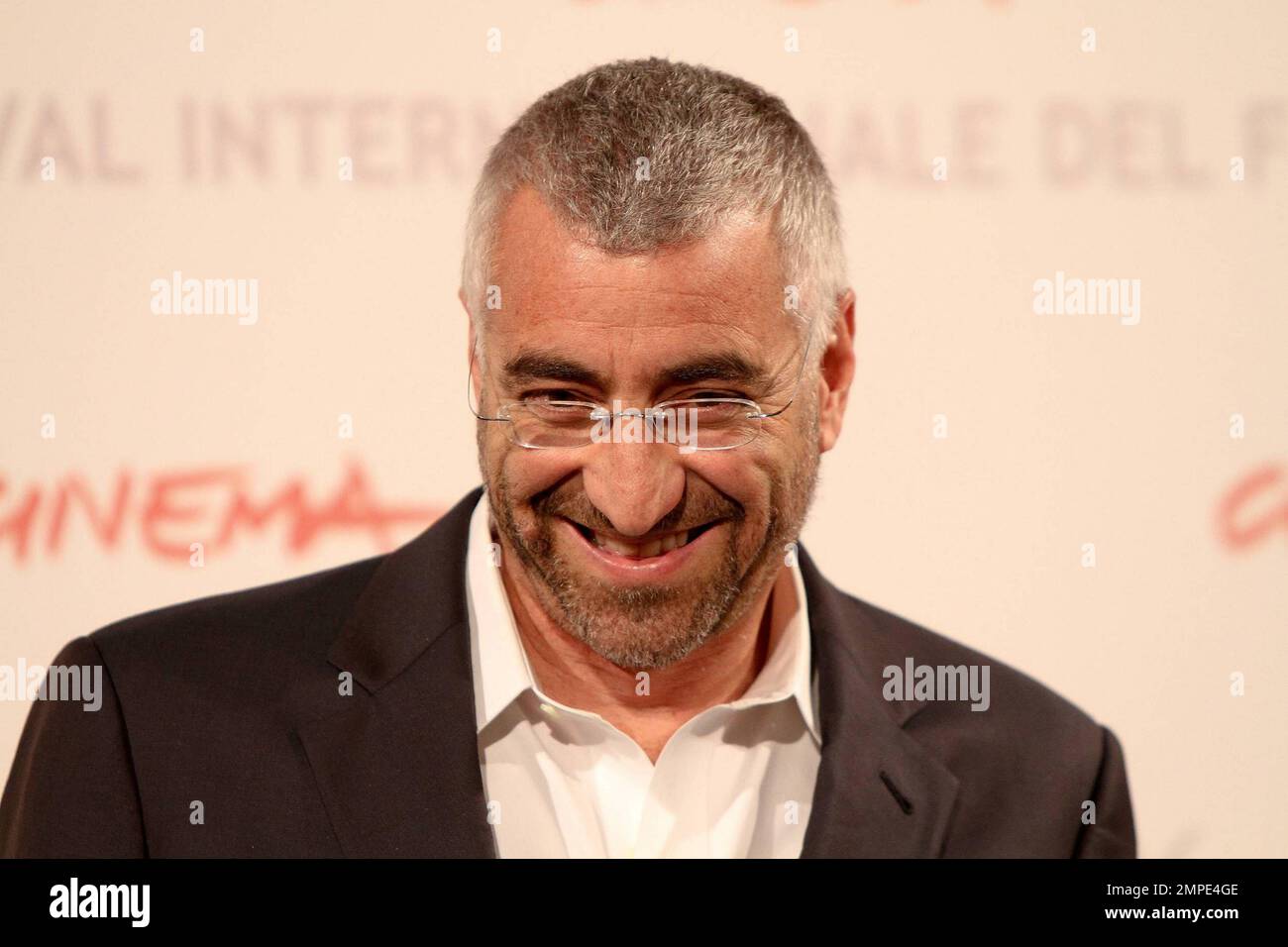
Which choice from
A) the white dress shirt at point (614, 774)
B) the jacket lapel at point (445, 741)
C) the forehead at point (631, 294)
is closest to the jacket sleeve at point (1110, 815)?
the jacket lapel at point (445, 741)

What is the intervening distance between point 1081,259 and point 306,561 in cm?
145

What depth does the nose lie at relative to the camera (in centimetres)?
180

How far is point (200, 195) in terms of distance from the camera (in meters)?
2.39

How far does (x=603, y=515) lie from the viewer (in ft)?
6.01

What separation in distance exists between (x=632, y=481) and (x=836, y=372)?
0.46 meters

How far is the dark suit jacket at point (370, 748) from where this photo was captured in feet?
5.93

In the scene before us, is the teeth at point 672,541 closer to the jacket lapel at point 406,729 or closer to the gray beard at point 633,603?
the gray beard at point 633,603

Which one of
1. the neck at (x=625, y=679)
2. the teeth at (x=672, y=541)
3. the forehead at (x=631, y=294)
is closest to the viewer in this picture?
the forehead at (x=631, y=294)

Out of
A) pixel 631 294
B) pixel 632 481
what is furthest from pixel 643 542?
pixel 631 294

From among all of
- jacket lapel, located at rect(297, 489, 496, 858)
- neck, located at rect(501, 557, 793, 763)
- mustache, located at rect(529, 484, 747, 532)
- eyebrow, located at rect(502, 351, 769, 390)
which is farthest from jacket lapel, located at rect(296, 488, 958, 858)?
eyebrow, located at rect(502, 351, 769, 390)

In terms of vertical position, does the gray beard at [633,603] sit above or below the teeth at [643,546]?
below

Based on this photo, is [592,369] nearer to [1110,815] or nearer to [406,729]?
[406,729]
